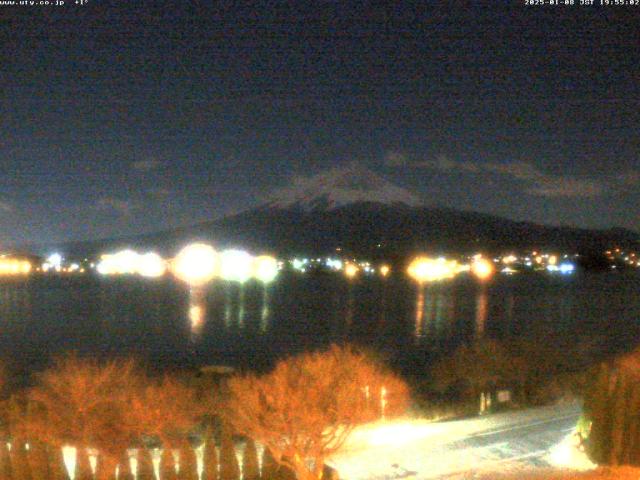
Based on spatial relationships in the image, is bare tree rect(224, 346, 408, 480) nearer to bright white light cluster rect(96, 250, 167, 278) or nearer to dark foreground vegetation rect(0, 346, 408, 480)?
dark foreground vegetation rect(0, 346, 408, 480)

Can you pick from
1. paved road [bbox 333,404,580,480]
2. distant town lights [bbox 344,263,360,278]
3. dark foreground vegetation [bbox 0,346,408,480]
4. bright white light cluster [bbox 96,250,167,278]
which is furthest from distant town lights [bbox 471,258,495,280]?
A: dark foreground vegetation [bbox 0,346,408,480]

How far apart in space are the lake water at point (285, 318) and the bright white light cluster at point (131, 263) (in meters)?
28.9

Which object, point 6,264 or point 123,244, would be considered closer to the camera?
point 6,264

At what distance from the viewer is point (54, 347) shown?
31.3 m

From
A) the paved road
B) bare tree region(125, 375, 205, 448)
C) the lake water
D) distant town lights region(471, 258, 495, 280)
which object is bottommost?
the lake water

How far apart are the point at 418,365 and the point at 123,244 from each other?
9777 cm

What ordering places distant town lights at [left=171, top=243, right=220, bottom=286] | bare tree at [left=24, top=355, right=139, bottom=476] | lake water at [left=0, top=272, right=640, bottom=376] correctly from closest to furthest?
bare tree at [left=24, top=355, right=139, bottom=476] → lake water at [left=0, top=272, right=640, bottom=376] → distant town lights at [left=171, top=243, right=220, bottom=286]

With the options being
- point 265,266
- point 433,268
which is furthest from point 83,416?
point 265,266

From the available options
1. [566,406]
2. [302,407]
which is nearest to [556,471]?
[302,407]

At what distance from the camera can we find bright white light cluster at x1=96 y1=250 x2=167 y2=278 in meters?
102

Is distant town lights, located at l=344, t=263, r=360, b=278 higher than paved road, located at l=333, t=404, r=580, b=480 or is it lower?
higher

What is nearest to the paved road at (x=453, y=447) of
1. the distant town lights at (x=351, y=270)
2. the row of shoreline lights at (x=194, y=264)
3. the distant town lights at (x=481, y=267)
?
the distant town lights at (x=351, y=270)

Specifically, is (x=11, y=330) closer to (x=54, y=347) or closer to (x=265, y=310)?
(x=54, y=347)

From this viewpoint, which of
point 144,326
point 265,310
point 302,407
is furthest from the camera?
point 265,310
